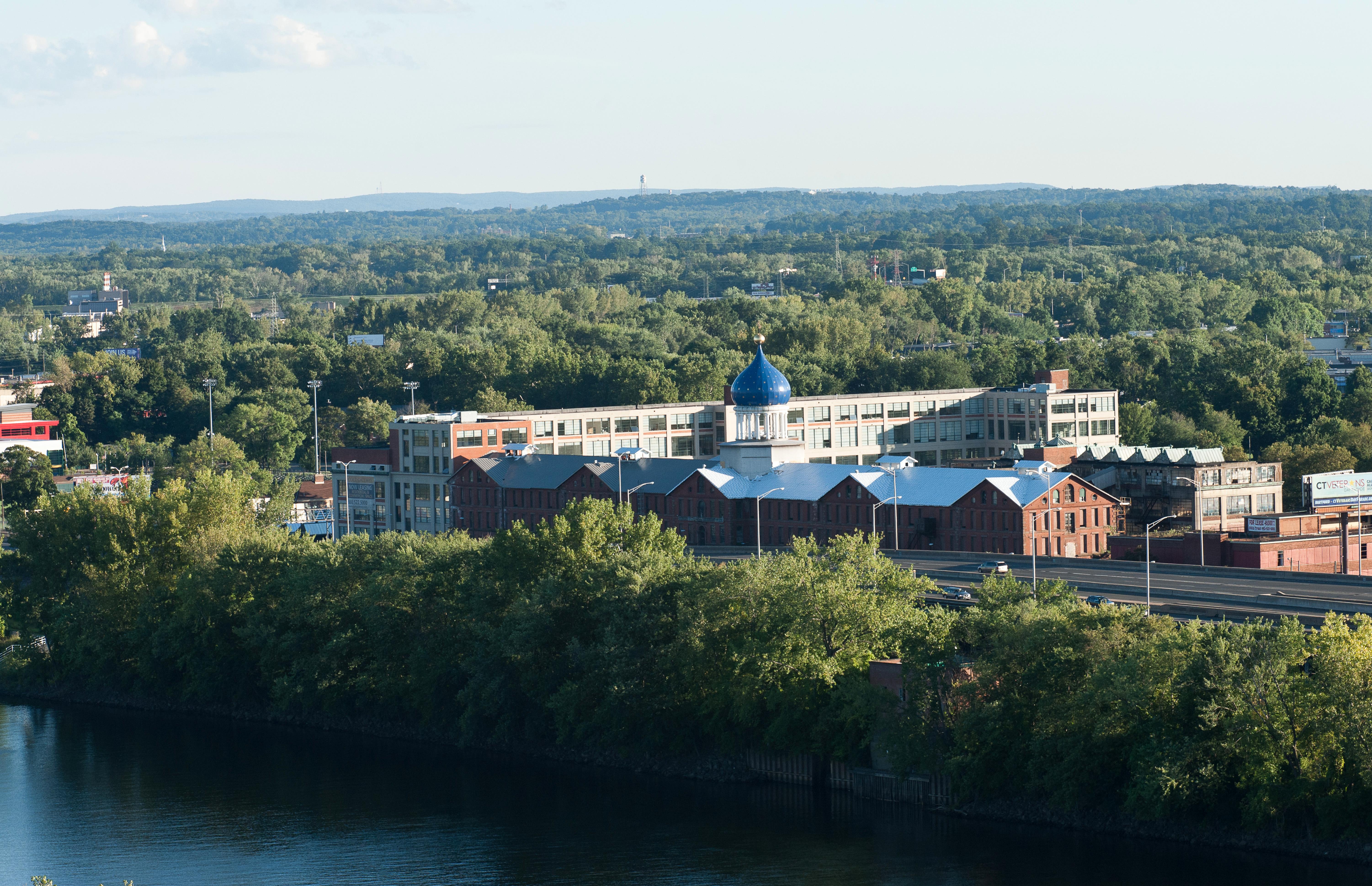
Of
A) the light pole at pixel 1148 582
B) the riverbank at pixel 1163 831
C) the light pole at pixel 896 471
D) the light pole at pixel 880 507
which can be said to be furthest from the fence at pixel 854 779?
the light pole at pixel 880 507

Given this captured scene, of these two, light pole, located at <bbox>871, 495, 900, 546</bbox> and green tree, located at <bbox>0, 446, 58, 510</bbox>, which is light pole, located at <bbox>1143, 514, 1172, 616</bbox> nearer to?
light pole, located at <bbox>871, 495, 900, 546</bbox>

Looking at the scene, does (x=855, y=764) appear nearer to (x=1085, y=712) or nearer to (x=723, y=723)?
(x=723, y=723)

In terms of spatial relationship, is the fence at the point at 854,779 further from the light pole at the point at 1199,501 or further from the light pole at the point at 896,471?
the light pole at the point at 1199,501

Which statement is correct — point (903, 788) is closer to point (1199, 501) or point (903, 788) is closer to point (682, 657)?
point (682, 657)

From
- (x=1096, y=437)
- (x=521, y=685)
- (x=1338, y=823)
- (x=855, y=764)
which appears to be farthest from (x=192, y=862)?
(x=1096, y=437)

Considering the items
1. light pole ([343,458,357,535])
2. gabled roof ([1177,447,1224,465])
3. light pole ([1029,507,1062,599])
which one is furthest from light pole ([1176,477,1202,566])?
light pole ([343,458,357,535])

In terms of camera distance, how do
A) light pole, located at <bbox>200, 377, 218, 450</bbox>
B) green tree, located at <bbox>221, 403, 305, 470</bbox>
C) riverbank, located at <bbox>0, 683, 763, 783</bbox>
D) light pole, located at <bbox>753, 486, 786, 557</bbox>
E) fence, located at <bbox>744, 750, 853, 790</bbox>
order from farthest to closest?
1. light pole, located at <bbox>200, 377, 218, 450</bbox>
2. green tree, located at <bbox>221, 403, 305, 470</bbox>
3. light pole, located at <bbox>753, 486, 786, 557</bbox>
4. riverbank, located at <bbox>0, 683, 763, 783</bbox>
5. fence, located at <bbox>744, 750, 853, 790</bbox>

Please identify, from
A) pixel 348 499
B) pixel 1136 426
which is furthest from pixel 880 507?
pixel 1136 426
